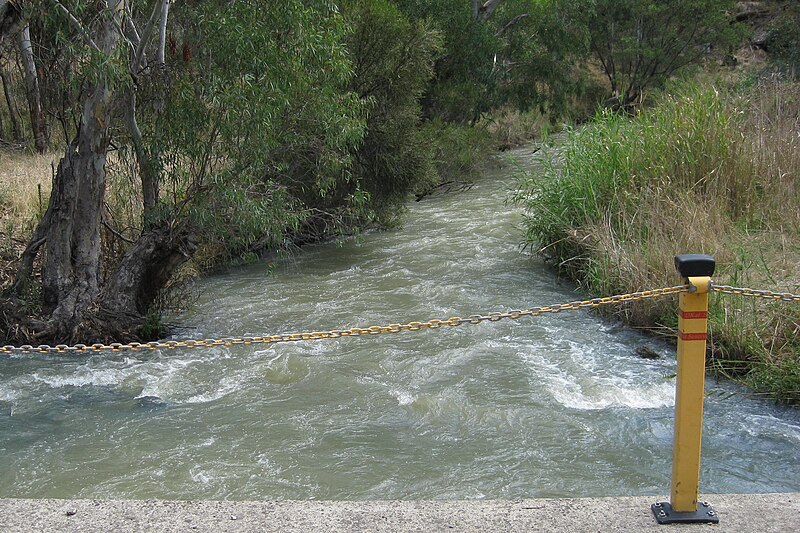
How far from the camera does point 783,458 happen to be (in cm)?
615

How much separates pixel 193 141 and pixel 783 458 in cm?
638

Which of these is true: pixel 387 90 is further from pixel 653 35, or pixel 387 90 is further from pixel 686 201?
pixel 653 35

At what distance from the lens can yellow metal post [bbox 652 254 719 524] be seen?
3740 millimetres

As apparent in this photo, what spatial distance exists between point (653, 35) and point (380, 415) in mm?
24757

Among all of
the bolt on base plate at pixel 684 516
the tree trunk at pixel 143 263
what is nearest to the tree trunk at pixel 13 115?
the tree trunk at pixel 143 263

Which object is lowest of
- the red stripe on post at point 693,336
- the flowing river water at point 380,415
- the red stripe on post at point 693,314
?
the flowing river water at point 380,415

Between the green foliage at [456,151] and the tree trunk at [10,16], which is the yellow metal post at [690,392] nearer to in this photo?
the tree trunk at [10,16]

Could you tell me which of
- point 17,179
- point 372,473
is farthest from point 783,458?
point 17,179

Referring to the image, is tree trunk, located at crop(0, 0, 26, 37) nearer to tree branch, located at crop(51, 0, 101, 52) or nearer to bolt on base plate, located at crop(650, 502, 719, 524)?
tree branch, located at crop(51, 0, 101, 52)

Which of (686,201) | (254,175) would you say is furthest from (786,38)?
(254,175)

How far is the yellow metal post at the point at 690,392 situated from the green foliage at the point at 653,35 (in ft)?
82.6

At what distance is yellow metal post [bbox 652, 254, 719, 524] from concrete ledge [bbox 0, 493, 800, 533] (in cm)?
9

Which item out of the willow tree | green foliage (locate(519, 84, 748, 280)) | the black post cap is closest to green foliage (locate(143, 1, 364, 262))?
the willow tree

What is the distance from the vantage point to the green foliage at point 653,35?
27766mm
